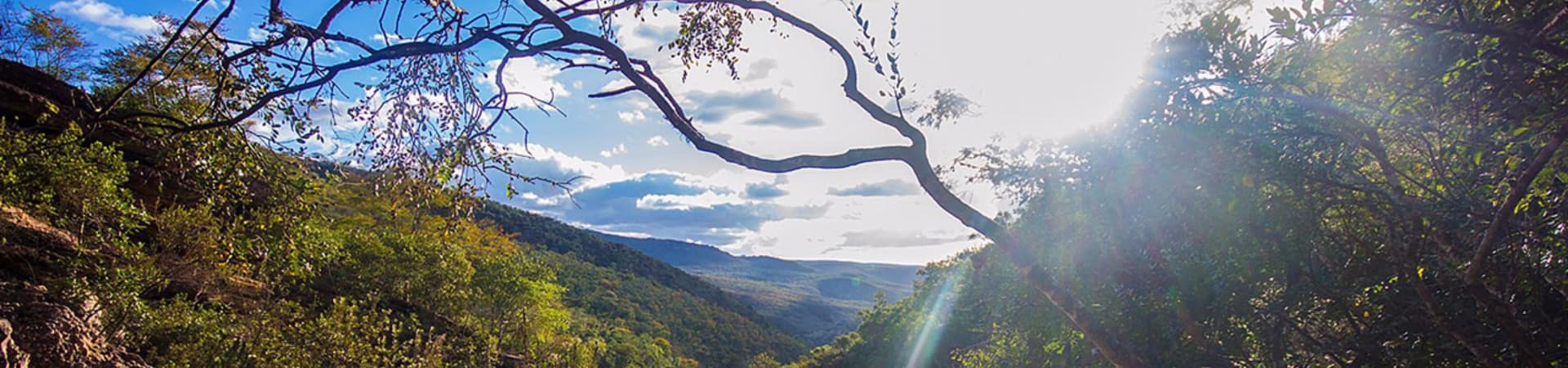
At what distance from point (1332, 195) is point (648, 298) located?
93.1 m

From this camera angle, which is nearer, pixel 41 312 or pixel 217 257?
pixel 41 312

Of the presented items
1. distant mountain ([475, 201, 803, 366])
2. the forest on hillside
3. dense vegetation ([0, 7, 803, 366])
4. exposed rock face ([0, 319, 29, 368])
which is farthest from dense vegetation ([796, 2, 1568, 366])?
distant mountain ([475, 201, 803, 366])

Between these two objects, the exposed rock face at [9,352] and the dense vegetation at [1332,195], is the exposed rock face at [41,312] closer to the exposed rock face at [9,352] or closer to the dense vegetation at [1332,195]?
the exposed rock face at [9,352]

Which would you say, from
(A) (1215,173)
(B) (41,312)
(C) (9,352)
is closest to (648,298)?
(B) (41,312)

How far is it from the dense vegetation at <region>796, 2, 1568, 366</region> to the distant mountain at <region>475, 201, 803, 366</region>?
6016 cm

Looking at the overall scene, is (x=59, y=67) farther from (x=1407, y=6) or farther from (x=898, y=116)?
(x=1407, y=6)

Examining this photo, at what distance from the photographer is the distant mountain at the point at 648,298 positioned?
79.2m

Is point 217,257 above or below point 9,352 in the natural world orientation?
above

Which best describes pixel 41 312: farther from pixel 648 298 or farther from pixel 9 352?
pixel 648 298

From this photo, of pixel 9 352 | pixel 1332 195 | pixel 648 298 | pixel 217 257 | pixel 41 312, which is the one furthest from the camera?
pixel 648 298

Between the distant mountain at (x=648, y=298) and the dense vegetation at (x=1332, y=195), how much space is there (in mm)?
60155

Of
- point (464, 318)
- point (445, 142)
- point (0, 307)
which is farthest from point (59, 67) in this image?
point (445, 142)

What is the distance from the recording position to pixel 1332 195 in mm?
3678

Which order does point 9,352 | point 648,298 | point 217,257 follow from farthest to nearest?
1. point 648,298
2. point 217,257
3. point 9,352
